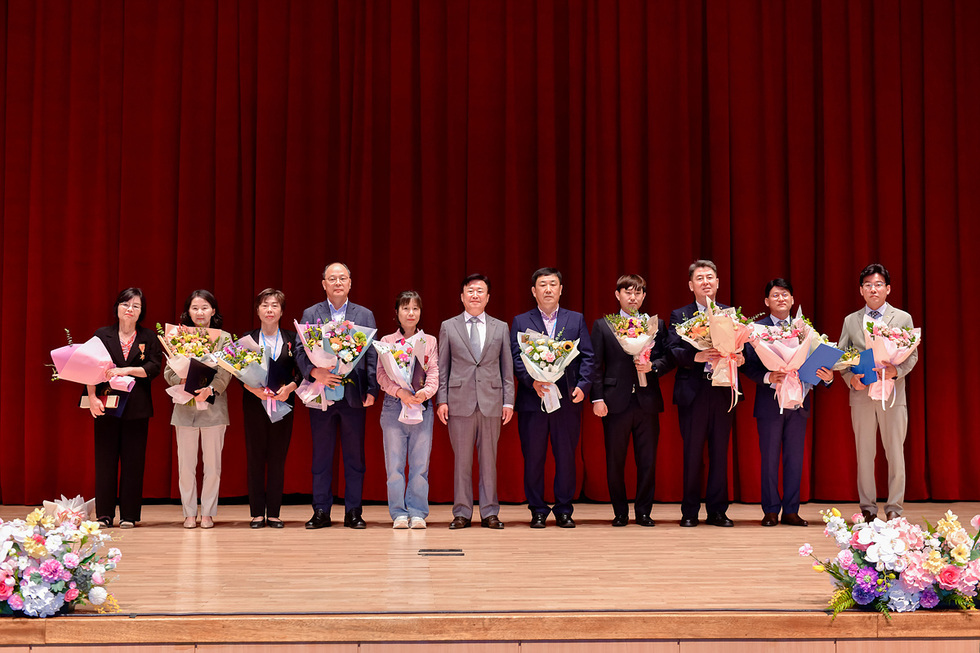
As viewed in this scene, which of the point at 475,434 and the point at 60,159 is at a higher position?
the point at 60,159

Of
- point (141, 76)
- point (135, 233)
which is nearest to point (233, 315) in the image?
point (135, 233)

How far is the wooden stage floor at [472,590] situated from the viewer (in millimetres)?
2635

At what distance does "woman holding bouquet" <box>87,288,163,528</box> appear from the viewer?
4855 millimetres

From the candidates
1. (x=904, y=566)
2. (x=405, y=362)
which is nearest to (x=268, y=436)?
(x=405, y=362)

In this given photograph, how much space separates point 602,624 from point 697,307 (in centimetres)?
257

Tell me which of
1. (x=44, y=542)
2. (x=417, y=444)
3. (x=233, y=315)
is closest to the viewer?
(x=44, y=542)

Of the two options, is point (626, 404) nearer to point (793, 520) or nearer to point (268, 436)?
point (793, 520)

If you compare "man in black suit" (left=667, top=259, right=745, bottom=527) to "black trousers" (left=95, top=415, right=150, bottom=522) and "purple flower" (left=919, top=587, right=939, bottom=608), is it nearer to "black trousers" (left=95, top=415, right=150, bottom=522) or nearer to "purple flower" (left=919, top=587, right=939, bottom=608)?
"purple flower" (left=919, top=587, right=939, bottom=608)

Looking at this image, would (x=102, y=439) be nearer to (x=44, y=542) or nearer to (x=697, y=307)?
(x=44, y=542)

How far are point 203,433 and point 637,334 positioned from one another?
2.53 meters

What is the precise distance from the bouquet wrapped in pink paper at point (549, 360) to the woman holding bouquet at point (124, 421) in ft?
7.20

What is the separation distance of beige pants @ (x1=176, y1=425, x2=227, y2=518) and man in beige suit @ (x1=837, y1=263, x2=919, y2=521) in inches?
145

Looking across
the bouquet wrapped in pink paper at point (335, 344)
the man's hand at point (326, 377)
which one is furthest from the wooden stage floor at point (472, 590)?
the bouquet wrapped in pink paper at point (335, 344)

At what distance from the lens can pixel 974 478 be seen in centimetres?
602
